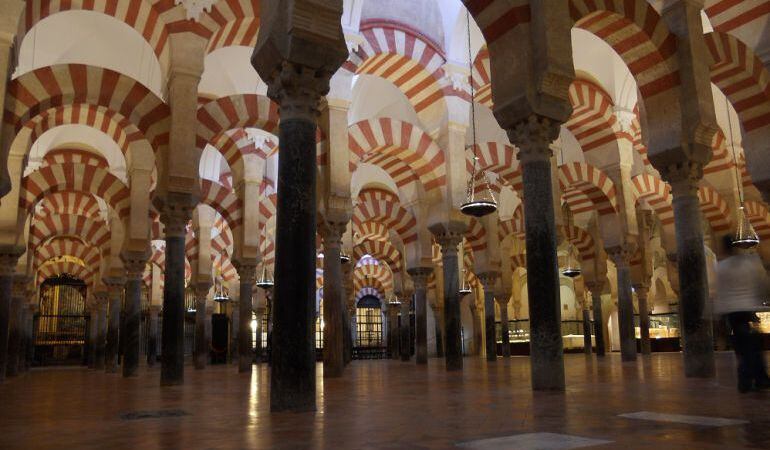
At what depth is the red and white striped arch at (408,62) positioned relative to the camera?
35.7 feet

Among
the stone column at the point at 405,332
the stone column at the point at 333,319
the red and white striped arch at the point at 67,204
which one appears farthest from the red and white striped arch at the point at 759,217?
the red and white striped arch at the point at 67,204

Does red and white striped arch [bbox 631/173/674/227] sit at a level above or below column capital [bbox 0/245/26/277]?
above

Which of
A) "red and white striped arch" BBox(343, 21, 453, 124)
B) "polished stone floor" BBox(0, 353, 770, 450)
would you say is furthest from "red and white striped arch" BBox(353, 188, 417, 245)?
"polished stone floor" BBox(0, 353, 770, 450)

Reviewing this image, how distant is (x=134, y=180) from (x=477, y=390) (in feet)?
23.6

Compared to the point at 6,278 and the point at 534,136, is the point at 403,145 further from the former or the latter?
the point at 6,278

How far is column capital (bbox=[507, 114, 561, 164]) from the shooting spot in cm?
538

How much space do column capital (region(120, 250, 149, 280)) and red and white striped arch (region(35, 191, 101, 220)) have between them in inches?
211

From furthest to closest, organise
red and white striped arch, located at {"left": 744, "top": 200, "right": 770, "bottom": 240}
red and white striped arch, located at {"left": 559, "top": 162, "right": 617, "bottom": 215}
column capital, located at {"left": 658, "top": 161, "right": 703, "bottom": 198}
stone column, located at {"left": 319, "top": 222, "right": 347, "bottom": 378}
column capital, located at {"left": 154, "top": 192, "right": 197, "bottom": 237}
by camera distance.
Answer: red and white striped arch, located at {"left": 744, "top": 200, "right": 770, "bottom": 240}
red and white striped arch, located at {"left": 559, "top": 162, "right": 617, "bottom": 215}
stone column, located at {"left": 319, "top": 222, "right": 347, "bottom": 378}
column capital, located at {"left": 154, "top": 192, "right": 197, "bottom": 237}
column capital, located at {"left": 658, "top": 161, "right": 703, "bottom": 198}

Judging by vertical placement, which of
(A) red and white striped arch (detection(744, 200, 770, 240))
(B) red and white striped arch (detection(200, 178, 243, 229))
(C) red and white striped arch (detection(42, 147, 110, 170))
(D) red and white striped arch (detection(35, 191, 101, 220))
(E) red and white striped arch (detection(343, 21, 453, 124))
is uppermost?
(E) red and white striped arch (detection(343, 21, 453, 124))

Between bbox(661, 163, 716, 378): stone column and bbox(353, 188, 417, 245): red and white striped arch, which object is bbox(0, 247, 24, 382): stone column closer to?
bbox(353, 188, 417, 245): red and white striped arch

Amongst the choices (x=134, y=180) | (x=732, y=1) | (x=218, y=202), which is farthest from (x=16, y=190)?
(x=732, y=1)

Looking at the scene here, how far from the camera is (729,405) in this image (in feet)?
11.7

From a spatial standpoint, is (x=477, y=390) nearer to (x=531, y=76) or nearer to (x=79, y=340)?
(x=531, y=76)

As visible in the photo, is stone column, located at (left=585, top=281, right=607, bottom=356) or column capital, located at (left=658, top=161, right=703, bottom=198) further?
stone column, located at (left=585, top=281, right=607, bottom=356)
